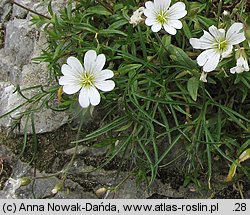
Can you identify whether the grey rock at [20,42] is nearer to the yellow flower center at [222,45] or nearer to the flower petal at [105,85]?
the flower petal at [105,85]

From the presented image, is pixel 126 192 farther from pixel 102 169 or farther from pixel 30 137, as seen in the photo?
pixel 30 137

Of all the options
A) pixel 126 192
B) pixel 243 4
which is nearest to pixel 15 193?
pixel 126 192

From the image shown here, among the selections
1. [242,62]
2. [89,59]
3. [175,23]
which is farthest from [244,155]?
[89,59]

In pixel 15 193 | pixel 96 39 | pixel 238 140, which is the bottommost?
pixel 15 193

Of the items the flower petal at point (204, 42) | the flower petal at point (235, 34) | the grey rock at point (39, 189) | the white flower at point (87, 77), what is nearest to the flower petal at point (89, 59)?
the white flower at point (87, 77)

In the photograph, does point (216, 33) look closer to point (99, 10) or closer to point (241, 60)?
point (241, 60)

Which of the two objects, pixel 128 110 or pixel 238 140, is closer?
pixel 128 110
